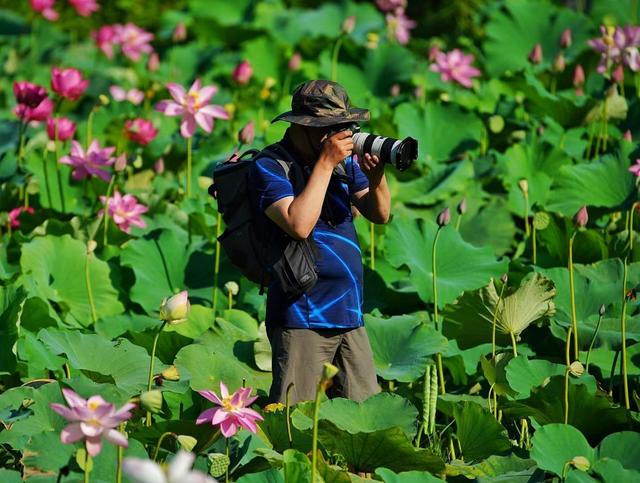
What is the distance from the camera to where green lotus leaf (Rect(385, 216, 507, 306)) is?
3.72 m

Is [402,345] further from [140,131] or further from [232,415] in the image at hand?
[140,131]

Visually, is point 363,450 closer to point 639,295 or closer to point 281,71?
point 639,295

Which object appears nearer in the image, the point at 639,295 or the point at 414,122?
the point at 639,295

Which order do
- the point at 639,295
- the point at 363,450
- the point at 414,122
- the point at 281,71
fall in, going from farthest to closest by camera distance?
the point at 281,71 → the point at 414,122 → the point at 639,295 → the point at 363,450

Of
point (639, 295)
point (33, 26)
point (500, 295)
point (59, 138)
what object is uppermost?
point (500, 295)

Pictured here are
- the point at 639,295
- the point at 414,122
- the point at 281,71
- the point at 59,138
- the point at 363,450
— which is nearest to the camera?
the point at 363,450

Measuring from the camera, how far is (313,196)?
2.59 meters

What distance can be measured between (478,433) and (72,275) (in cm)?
150

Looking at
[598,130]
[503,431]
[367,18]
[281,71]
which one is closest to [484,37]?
[367,18]

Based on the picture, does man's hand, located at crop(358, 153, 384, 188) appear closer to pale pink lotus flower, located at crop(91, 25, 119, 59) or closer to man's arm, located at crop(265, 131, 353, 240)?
man's arm, located at crop(265, 131, 353, 240)

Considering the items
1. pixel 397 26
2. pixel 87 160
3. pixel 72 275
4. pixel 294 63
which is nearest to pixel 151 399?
pixel 72 275

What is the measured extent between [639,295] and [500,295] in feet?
2.41

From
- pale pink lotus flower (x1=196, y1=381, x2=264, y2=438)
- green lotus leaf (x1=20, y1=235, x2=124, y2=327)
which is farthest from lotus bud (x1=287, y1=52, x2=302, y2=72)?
pale pink lotus flower (x1=196, y1=381, x2=264, y2=438)

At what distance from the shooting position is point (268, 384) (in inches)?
127
